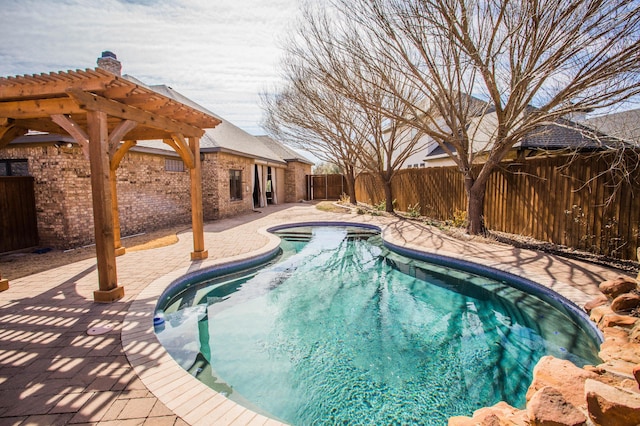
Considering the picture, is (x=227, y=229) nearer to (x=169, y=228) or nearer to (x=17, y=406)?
(x=169, y=228)

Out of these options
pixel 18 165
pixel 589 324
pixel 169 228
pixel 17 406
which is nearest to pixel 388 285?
pixel 589 324

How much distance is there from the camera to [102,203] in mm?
4223

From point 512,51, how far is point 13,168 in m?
11.9

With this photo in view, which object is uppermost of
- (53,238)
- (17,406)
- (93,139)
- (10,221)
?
(93,139)

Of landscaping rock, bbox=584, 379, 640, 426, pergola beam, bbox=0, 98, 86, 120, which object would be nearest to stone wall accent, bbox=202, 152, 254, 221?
pergola beam, bbox=0, 98, 86, 120

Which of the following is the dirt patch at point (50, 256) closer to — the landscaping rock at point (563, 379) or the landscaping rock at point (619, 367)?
the landscaping rock at point (563, 379)

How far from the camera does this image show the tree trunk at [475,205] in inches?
326

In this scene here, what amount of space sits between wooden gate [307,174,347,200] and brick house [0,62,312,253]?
7.89 metres

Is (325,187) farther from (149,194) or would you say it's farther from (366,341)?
(366,341)

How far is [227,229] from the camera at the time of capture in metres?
10.3

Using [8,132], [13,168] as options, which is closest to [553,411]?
[8,132]

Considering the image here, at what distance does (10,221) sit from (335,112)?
36.2 ft

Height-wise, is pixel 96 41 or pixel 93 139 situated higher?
pixel 96 41

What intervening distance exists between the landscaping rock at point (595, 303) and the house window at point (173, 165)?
11472 mm
